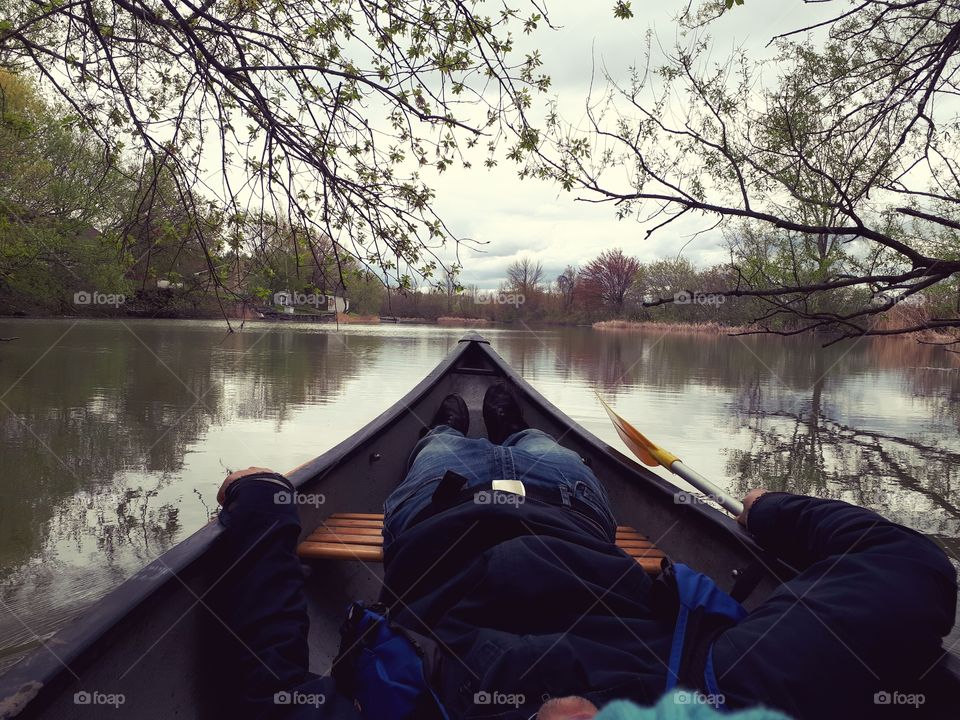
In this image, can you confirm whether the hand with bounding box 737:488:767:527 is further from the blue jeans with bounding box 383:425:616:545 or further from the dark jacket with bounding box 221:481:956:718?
the blue jeans with bounding box 383:425:616:545

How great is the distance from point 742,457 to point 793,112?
3180 mm

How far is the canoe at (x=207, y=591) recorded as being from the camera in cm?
109

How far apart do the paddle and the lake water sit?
1.09m

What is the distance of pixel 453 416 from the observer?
4.01 m

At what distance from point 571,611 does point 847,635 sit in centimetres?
56

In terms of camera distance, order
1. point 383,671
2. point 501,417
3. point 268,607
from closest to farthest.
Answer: point 383,671 < point 268,607 < point 501,417

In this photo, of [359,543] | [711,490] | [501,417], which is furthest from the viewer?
[501,417]

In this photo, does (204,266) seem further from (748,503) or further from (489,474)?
(748,503)

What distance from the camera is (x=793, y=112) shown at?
3.75 m

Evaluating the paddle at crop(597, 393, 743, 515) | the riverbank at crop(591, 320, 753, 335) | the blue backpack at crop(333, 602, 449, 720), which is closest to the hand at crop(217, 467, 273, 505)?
the blue backpack at crop(333, 602, 449, 720)

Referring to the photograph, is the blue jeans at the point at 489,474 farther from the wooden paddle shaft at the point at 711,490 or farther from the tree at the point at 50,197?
the tree at the point at 50,197

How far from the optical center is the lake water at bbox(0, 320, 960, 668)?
10.5 ft

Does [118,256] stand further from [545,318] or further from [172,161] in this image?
[545,318]

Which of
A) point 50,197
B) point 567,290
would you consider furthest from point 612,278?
point 50,197
